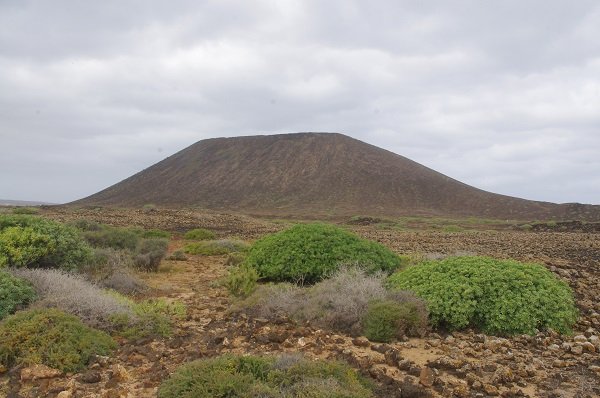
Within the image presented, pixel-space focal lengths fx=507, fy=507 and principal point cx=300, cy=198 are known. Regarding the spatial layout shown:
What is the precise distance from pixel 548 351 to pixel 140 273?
27.0 feet

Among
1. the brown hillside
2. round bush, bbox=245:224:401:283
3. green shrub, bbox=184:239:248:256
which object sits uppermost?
the brown hillside

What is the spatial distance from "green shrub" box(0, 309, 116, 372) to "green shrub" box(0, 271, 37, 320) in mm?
833

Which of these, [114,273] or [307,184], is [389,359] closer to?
[114,273]

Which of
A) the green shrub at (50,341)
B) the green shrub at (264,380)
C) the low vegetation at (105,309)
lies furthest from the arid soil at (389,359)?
the green shrub at (264,380)

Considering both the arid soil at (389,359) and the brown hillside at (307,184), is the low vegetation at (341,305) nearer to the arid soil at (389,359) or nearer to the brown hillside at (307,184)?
the arid soil at (389,359)

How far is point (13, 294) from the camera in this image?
6.48 metres

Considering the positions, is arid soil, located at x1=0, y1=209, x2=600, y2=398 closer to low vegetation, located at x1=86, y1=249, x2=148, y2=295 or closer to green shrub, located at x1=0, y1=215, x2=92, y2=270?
low vegetation, located at x1=86, y1=249, x2=148, y2=295

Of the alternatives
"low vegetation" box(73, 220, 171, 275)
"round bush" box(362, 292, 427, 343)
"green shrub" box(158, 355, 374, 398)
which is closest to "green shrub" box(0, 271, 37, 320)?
"green shrub" box(158, 355, 374, 398)

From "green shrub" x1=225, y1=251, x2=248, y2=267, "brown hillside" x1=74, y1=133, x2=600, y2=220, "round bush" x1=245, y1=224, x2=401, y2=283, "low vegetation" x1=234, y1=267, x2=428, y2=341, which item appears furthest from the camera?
"brown hillside" x1=74, y1=133, x2=600, y2=220

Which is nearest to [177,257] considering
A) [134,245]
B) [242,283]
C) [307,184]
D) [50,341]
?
[134,245]

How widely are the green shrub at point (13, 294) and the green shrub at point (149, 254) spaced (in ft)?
14.8

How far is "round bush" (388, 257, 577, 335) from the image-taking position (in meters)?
6.39

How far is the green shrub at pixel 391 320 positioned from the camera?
19.5ft

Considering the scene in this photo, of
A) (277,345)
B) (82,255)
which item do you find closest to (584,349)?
(277,345)
